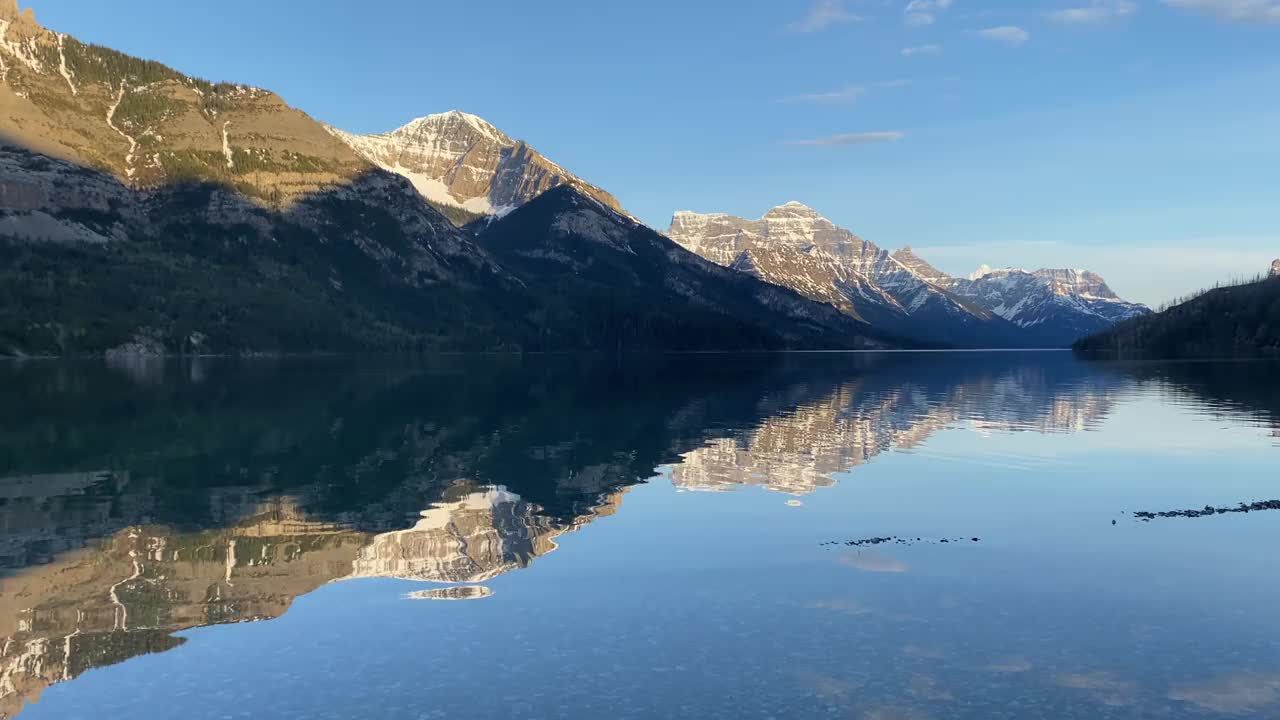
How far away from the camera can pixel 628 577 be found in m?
34.8

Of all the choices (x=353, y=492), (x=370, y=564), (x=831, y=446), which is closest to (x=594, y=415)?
(x=831, y=446)

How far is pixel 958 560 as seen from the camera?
37281 mm

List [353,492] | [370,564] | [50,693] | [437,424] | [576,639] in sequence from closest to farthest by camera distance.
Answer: [50,693] → [576,639] → [370,564] → [353,492] → [437,424]

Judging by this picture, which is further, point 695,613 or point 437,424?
point 437,424

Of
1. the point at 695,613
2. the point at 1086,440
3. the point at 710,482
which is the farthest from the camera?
the point at 1086,440

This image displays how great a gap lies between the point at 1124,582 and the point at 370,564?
1114 inches

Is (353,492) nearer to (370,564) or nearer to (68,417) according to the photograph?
(370,564)

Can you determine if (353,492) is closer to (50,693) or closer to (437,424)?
(50,693)

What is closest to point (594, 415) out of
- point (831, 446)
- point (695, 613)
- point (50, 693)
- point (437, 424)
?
point (437, 424)

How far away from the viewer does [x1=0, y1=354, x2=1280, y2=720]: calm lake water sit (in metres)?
23.0

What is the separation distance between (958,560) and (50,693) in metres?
31.0

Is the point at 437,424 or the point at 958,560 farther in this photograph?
the point at 437,424

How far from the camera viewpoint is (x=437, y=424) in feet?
295

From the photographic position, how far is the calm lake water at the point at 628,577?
75.6 ft
